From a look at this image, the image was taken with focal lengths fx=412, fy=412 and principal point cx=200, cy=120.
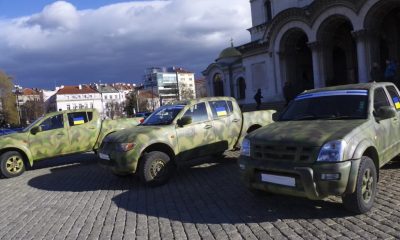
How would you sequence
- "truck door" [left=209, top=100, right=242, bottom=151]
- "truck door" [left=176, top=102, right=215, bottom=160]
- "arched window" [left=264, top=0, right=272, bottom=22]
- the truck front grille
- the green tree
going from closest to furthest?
the truck front grille, "truck door" [left=176, top=102, right=215, bottom=160], "truck door" [left=209, top=100, right=242, bottom=151], "arched window" [left=264, top=0, right=272, bottom=22], the green tree

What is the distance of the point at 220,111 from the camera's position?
1015 centimetres

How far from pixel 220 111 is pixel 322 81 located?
18728 mm

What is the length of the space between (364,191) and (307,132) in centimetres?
112

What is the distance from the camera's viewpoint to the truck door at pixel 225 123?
988 cm

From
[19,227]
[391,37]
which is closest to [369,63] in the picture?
[391,37]

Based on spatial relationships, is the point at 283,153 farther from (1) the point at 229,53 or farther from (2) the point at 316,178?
(1) the point at 229,53

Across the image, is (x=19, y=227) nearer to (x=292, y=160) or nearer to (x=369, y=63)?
(x=292, y=160)

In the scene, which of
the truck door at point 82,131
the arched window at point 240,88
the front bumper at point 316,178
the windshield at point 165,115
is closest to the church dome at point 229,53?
the arched window at point 240,88

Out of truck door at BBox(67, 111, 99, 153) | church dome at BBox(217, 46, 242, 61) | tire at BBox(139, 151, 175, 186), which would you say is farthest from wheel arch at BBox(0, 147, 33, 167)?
church dome at BBox(217, 46, 242, 61)

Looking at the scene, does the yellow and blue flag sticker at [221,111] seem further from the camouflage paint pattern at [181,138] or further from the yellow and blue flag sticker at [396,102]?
the yellow and blue flag sticker at [396,102]

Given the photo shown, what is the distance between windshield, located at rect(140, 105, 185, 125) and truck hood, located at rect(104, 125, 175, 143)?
37cm

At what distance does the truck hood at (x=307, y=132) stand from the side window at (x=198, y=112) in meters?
3.13

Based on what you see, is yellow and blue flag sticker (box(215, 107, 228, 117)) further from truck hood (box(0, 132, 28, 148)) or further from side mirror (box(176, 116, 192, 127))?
truck hood (box(0, 132, 28, 148))

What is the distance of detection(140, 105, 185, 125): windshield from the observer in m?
9.41
